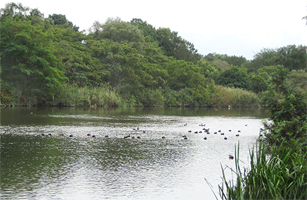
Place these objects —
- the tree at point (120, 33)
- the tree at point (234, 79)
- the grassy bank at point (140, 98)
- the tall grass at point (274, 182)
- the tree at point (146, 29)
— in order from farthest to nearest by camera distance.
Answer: the tree at point (146, 29), the tree at point (234, 79), the tree at point (120, 33), the grassy bank at point (140, 98), the tall grass at point (274, 182)

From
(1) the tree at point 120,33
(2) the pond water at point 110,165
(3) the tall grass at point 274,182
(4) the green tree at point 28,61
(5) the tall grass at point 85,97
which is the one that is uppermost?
(1) the tree at point 120,33

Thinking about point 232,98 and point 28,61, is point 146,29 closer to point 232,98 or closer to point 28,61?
point 232,98

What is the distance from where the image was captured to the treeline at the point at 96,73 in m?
41.8

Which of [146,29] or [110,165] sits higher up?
[146,29]

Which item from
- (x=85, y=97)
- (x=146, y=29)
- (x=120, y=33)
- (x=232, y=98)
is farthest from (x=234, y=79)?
(x=85, y=97)

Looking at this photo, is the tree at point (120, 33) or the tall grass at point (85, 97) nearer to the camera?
the tall grass at point (85, 97)

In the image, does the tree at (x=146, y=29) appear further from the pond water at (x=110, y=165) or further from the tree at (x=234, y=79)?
the pond water at (x=110, y=165)

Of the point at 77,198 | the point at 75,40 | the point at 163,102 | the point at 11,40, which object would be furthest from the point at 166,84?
the point at 77,198

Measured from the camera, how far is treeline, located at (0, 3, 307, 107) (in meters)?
41.8

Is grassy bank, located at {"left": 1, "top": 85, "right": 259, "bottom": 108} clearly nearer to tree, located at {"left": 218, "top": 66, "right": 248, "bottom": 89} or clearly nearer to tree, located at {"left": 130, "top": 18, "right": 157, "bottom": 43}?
tree, located at {"left": 218, "top": 66, "right": 248, "bottom": 89}

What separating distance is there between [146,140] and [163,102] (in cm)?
4038

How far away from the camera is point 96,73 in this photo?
166 feet

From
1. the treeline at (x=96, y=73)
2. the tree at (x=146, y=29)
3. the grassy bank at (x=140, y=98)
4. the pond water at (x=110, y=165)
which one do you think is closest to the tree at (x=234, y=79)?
the treeline at (x=96, y=73)

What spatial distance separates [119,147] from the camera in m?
14.8
